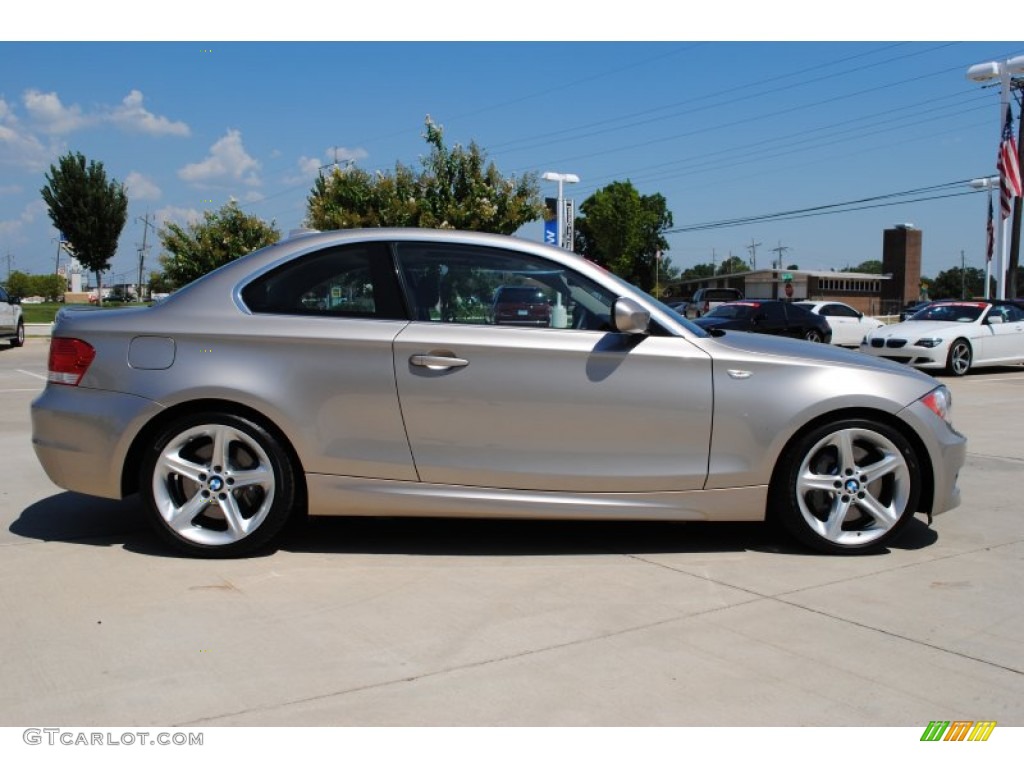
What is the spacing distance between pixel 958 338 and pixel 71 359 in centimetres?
1507

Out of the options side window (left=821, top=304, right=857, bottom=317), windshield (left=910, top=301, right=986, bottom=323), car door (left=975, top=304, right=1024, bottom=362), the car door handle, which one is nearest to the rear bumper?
the car door handle

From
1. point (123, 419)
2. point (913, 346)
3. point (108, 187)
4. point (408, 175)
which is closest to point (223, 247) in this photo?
point (108, 187)

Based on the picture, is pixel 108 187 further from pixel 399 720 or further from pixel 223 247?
pixel 399 720

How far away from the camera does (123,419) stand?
4.48m

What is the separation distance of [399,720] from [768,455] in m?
2.40

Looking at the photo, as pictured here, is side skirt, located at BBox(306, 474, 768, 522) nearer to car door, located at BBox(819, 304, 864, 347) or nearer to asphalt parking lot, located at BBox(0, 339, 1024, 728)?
asphalt parking lot, located at BBox(0, 339, 1024, 728)

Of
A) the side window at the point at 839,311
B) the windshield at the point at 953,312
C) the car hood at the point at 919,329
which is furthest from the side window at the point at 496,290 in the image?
the side window at the point at 839,311

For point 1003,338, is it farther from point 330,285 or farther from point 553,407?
point 330,285

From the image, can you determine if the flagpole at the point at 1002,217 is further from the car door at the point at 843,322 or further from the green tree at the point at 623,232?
the green tree at the point at 623,232

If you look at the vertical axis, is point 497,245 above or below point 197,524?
above

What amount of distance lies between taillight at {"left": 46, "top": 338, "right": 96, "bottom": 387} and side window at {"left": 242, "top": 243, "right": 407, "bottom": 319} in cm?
81

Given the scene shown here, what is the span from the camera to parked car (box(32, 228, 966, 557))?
4.45m
